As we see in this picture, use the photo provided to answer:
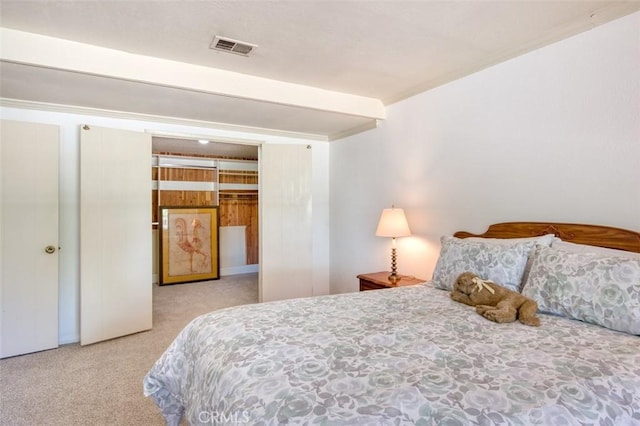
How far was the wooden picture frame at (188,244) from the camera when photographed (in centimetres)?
585

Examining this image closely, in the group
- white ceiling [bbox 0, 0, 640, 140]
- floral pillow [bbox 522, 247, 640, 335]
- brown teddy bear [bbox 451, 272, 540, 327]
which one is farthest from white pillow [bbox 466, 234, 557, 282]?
white ceiling [bbox 0, 0, 640, 140]

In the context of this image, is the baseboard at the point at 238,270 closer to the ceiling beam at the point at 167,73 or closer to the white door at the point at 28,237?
the white door at the point at 28,237

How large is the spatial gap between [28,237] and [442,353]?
11.8 ft

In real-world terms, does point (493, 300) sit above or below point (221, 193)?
below

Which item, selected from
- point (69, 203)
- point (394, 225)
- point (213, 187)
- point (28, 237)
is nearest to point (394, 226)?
point (394, 225)

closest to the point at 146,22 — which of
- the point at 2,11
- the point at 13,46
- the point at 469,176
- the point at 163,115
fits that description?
the point at 2,11

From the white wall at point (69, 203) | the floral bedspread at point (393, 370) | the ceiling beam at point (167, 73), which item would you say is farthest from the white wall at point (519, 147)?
the white wall at point (69, 203)

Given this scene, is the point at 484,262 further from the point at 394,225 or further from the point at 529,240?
the point at 394,225

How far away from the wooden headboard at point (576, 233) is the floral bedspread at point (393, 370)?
2.01ft

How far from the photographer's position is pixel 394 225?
3.14 metres

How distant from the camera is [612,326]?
155 cm

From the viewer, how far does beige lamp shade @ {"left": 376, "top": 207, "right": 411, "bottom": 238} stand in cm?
312

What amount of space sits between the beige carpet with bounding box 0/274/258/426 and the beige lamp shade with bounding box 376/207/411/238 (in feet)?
7.25

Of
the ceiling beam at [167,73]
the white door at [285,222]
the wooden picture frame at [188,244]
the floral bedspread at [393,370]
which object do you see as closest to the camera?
the floral bedspread at [393,370]
